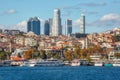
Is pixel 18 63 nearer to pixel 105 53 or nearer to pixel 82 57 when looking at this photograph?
pixel 82 57

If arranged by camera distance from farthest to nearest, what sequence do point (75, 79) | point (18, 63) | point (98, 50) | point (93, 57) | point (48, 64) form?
point (98, 50)
point (93, 57)
point (18, 63)
point (48, 64)
point (75, 79)

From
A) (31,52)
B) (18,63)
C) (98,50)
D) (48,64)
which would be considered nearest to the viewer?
(48,64)

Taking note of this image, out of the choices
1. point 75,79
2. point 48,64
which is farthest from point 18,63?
point 75,79

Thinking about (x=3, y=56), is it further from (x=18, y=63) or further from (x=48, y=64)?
(x=48, y=64)

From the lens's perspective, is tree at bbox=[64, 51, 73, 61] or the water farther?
tree at bbox=[64, 51, 73, 61]

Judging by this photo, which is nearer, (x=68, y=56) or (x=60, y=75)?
(x=60, y=75)

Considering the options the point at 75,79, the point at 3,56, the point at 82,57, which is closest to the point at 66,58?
the point at 82,57

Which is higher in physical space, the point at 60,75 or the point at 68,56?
the point at 68,56

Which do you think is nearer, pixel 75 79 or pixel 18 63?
pixel 75 79

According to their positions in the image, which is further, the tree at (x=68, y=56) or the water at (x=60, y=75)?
the tree at (x=68, y=56)
